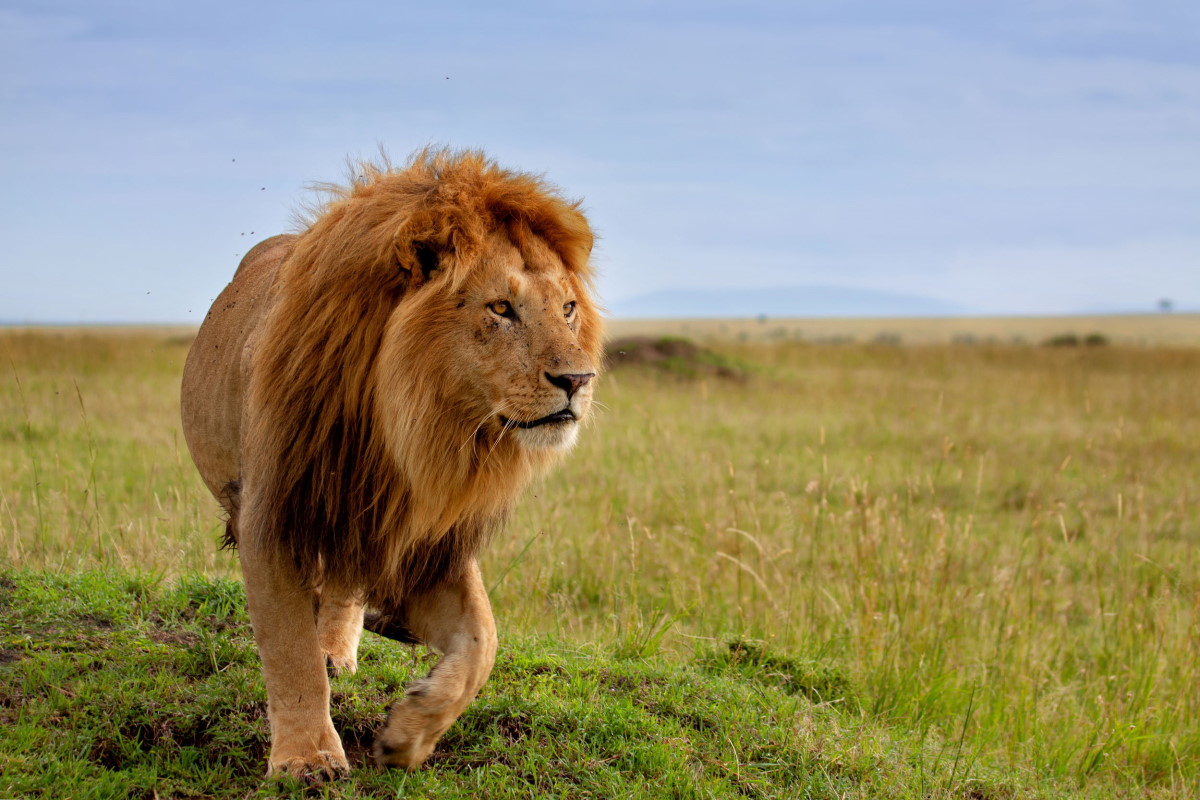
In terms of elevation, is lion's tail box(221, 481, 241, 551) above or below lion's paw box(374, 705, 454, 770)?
above

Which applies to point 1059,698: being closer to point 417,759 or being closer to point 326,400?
point 417,759

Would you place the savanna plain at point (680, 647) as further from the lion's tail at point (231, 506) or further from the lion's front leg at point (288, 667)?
the lion's tail at point (231, 506)

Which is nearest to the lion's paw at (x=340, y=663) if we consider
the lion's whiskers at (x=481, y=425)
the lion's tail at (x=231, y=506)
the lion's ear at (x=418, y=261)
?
the lion's tail at (x=231, y=506)

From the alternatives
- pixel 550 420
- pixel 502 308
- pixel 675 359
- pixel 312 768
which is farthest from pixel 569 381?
pixel 675 359

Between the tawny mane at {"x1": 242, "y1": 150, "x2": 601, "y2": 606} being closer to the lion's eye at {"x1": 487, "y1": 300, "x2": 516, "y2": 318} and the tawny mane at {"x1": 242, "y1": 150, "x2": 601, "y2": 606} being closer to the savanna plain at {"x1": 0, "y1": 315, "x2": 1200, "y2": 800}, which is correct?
the lion's eye at {"x1": 487, "y1": 300, "x2": 516, "y2": 318}

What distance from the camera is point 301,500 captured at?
302 cm

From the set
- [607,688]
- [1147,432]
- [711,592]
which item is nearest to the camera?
[607,688]

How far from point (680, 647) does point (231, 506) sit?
237 cm

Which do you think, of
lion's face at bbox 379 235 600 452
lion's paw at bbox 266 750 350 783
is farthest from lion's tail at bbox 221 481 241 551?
lion's face at bbox 379 235 600 452

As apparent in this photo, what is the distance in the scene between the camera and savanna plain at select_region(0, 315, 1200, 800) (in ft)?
10.8

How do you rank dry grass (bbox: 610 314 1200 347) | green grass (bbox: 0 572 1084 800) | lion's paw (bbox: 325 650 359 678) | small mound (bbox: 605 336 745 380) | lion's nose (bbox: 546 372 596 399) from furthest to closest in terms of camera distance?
1. dry grass (bbox: 610 314 1200 347)
2. small mound (bbox: 605 336 745 380)
3. lion's paw (bbox: 325 650 359 678)
4. green grass (bbox: 0 572 1084 800)
5. lion's nose (bbox: 546 372 596 399)

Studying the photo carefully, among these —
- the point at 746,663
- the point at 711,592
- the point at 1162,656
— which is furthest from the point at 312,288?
the point at 1162,656

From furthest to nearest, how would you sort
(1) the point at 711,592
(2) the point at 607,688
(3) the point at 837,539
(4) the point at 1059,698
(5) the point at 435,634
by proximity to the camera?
(3) the point at 837,539
(1) the point at 711,592
(4) the point at 1059,698
(2) the point at 607,688
(5) the point at 435,634

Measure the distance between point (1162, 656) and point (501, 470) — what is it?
13.3 feet
